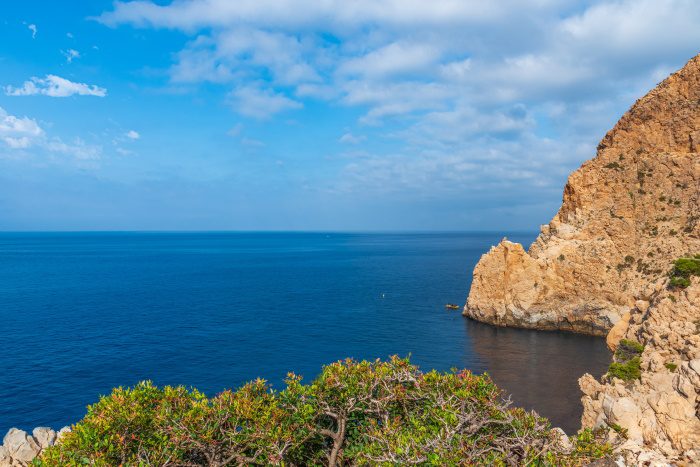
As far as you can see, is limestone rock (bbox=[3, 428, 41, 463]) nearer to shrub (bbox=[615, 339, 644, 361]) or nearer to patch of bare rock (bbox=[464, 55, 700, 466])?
shrub (bbox=[615, 339, 644, 361])

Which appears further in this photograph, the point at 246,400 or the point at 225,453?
the point at 246,400

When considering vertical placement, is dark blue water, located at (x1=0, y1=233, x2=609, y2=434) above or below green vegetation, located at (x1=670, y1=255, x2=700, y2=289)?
below

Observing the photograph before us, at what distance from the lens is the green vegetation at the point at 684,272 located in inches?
1540

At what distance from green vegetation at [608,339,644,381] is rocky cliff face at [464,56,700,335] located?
32505mm

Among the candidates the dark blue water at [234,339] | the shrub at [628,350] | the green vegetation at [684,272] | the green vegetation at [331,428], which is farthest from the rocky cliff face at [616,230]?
the green vegetation at [331,428]

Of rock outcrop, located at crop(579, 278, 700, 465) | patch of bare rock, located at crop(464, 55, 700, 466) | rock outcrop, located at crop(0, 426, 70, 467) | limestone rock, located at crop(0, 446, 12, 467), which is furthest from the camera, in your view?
patch of bare rock, located at crop(464, 55, 700, 466)

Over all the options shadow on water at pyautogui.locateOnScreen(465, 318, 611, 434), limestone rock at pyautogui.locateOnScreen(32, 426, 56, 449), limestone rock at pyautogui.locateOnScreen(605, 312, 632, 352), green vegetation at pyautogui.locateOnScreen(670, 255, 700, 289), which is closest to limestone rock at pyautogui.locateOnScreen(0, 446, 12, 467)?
limestone rock at pyautogui.locateOnScreen(32, 426, 56, 449)

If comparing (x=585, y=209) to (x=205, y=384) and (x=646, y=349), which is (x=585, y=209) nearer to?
(x=646, y=349)

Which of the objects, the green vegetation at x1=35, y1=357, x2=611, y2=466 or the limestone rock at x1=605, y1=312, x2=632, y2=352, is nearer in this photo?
the green vegetation at x1=35, y1=357, x2=611, y2=466

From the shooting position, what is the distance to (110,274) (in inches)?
5546

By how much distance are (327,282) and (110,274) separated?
7469 centimetres

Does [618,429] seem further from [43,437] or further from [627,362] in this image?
[43,437]

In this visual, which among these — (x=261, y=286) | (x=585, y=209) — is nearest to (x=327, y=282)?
(x=261, y=286)

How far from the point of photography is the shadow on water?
1781 inches
